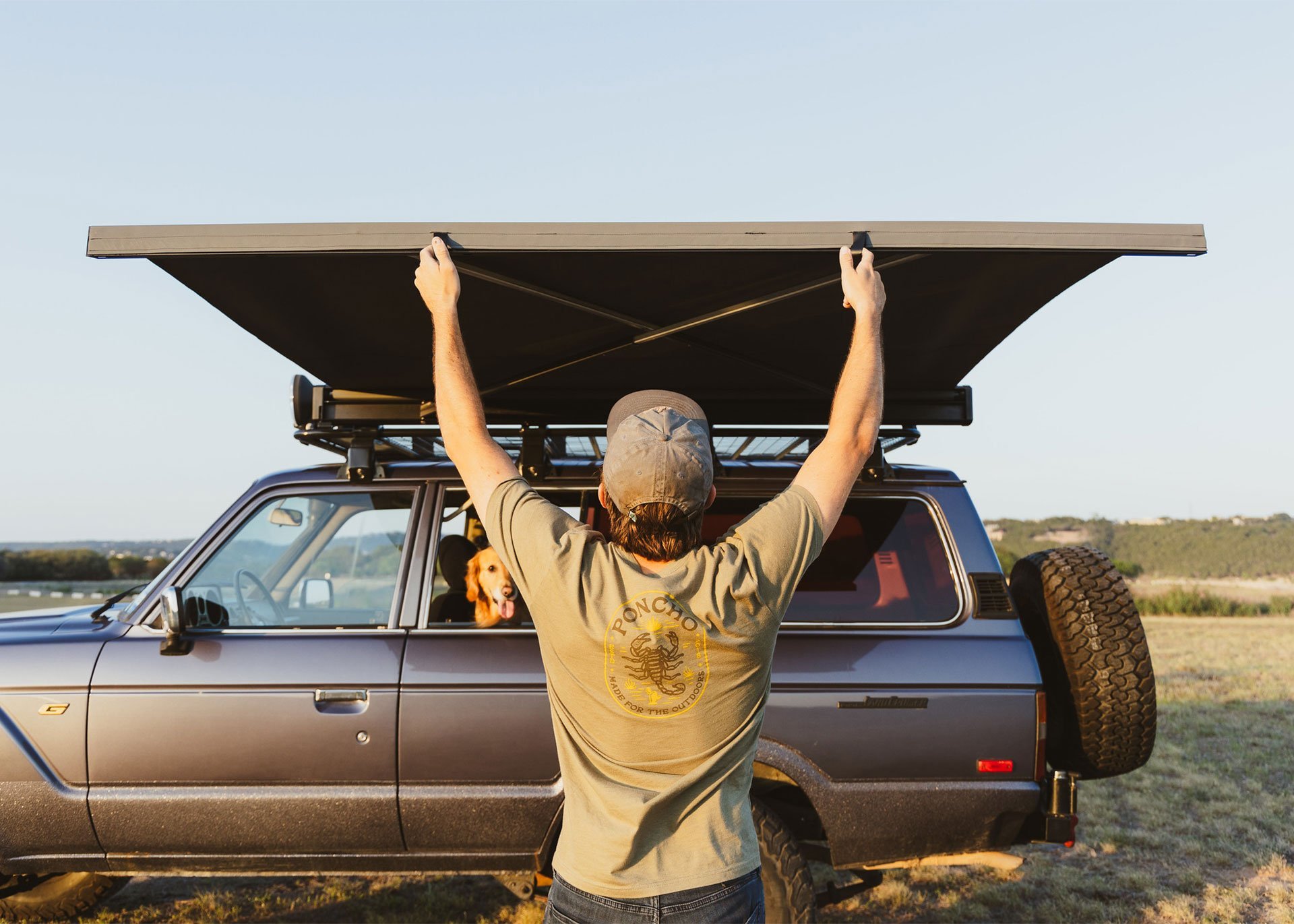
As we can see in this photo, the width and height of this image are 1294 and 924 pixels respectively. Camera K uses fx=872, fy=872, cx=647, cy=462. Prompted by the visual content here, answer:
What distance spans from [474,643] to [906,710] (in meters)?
1.72

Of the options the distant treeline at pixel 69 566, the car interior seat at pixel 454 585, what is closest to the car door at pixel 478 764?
the car interior seat at pixel 454 585

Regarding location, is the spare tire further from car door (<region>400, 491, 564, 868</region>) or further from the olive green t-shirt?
the olive green t-shirt

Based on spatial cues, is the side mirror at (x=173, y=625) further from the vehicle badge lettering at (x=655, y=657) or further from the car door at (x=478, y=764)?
the vehicle badge lettering at (x=655, y=657)

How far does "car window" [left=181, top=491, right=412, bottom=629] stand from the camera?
3656 millimetres

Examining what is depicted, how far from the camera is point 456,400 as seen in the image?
187 centimetres

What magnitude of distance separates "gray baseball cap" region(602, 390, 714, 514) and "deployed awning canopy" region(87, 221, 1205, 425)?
2.77 feet

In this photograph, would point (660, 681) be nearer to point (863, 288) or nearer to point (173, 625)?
point (863, 288)

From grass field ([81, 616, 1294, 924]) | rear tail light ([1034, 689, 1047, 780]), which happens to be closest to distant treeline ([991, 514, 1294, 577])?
grass field ([81, 616, 1294, 924])

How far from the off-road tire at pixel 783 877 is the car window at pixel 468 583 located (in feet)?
3.98

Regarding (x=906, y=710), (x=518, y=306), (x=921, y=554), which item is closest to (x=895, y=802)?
(x=906, y=710)

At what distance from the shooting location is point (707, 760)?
5.05 feet

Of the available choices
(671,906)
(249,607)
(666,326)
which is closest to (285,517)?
(249,607)

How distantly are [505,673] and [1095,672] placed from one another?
230 cm

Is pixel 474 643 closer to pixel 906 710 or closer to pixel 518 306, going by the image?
pixel 518 306
